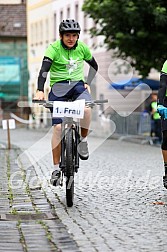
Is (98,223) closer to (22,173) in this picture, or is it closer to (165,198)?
(165,198)

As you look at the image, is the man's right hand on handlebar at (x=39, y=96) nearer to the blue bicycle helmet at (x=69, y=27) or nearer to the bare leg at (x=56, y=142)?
the bare leg at (x=56, y=142)

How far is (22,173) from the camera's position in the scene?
1282 cm

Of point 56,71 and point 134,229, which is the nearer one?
point 134,229

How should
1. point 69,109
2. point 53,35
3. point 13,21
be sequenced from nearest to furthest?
point 69,109 → point 53,35 → point 13,21

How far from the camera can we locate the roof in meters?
68.7

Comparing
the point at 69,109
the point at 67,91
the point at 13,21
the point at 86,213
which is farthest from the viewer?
the point at 13,21

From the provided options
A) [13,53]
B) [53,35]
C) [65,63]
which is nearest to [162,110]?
[65,63]

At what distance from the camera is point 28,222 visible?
7.94m

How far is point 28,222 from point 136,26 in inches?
764

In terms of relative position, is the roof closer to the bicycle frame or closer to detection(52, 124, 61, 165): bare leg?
detection(52, 124, 61, 165): bare leg

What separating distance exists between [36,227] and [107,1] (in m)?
19.3

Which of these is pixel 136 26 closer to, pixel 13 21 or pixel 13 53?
pixel 13 53

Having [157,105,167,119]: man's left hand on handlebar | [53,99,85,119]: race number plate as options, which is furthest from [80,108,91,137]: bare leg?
[157,105,167,119]: man's left hand on handlebar

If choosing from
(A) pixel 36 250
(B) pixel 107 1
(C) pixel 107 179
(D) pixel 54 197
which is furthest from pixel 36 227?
(B) pixel 107 1
